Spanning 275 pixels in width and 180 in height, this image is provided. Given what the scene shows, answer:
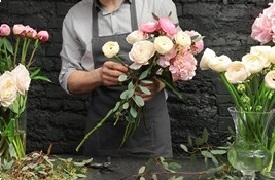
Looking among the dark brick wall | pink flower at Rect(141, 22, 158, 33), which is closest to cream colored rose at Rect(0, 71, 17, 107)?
pink flower at Rect(141, 22, 158, 33)

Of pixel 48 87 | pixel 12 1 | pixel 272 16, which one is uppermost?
pixel 12 1

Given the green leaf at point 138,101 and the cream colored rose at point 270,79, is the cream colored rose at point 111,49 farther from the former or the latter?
the cream colored rose at point 270,79

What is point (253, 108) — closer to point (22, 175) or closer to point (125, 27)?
point (22, 175)

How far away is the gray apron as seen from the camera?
1873 millimetres

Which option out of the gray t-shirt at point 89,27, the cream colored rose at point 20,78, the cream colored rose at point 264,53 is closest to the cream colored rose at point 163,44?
the cream colored rose at point 264,53

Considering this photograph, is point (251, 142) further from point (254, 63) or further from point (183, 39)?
point (183, 39)

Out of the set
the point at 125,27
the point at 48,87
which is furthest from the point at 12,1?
the point at 125,27

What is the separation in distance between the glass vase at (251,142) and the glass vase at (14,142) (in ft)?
1.90

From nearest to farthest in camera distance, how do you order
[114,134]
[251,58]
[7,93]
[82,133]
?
[251,58]
[7,93]
[114,134]
[82,133]

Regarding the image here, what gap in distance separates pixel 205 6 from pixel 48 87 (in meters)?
0.85

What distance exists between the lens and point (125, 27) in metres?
1.94

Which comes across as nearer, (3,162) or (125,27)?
(3,162)

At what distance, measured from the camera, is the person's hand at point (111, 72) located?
5.11 ft

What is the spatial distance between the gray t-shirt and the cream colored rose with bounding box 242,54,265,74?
712 mm
